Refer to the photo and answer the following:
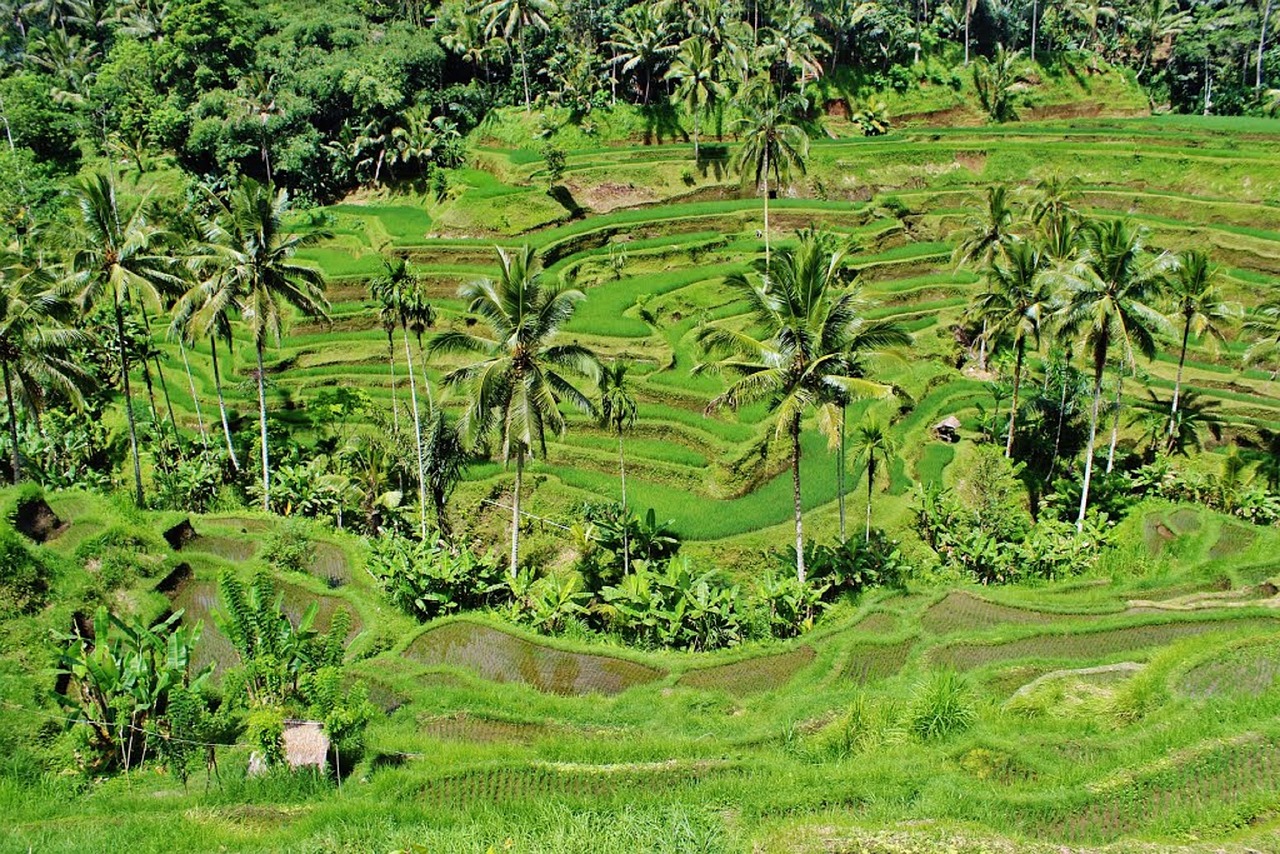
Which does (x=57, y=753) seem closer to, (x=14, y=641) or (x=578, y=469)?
(x=14, y=641)

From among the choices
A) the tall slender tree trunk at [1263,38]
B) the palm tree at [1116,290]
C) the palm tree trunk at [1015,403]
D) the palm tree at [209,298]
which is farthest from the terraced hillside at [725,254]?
the tall slender tree trunk at [1263,38]

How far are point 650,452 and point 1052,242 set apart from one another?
16150 millimetres

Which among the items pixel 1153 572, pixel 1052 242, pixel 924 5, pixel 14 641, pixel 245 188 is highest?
pixel 924 5

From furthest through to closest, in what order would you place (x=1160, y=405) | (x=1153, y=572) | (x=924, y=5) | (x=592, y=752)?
(x=924, y=5) < (x=1160, y=405) < (x=1153, y=572) < (x=592, y=752)

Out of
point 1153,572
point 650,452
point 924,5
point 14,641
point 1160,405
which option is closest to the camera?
point 14,641

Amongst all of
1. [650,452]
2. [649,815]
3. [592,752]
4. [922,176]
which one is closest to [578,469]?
[650,452]

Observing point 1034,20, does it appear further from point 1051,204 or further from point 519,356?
point 519,356

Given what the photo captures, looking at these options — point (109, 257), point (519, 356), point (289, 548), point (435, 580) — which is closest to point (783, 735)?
point (519, 356)

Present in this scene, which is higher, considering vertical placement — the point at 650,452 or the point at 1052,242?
the point at 1052,242

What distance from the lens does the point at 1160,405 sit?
36.3 metres

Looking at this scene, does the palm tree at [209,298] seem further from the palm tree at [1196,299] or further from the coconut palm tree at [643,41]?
the coconut palm tree at [643,41]

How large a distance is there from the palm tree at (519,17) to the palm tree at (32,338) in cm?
3699

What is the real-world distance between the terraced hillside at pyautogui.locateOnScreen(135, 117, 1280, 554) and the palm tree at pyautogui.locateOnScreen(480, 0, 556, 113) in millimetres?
7223

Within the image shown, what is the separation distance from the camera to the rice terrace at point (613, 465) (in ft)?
47.4
